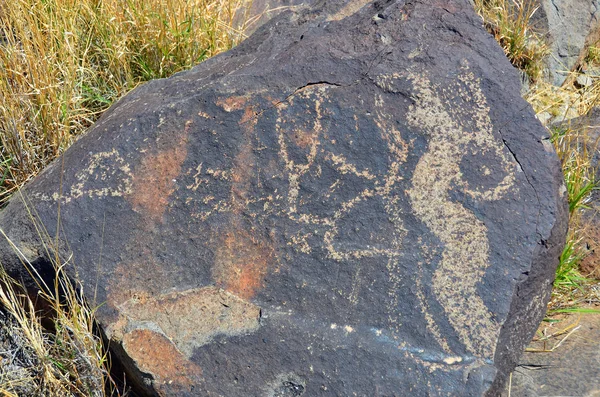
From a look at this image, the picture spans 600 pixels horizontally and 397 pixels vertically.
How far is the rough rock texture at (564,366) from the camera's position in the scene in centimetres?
220

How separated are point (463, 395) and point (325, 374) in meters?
0.38

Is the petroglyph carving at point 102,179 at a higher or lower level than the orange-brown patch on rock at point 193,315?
higher

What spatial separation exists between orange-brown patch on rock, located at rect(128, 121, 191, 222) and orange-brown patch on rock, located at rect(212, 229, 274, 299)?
231 millimetres

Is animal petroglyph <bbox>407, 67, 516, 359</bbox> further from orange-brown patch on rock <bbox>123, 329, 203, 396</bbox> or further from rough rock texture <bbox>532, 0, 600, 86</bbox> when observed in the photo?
rough rock texture <bbox>532, 0, 600, 86</bbox>

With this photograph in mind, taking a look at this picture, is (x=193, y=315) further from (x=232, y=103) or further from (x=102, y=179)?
(x=232, y=103)

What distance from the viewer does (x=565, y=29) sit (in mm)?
4051

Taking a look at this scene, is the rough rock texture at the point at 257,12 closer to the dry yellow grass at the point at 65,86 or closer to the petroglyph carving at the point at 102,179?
the dry yellow grass at the point at 65,86

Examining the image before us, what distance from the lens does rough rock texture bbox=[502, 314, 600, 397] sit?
7.21 ft

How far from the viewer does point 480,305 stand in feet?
6.28

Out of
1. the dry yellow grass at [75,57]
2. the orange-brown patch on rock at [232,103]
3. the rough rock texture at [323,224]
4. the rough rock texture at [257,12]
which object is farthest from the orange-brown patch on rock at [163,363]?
the rough rock texture at [257,12]

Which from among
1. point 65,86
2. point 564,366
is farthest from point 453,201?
point 65,86

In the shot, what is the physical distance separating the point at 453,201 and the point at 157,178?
2.97ft

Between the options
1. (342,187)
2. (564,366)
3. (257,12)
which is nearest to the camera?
(342,187)

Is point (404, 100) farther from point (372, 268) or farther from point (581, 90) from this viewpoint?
point (581, 90)
